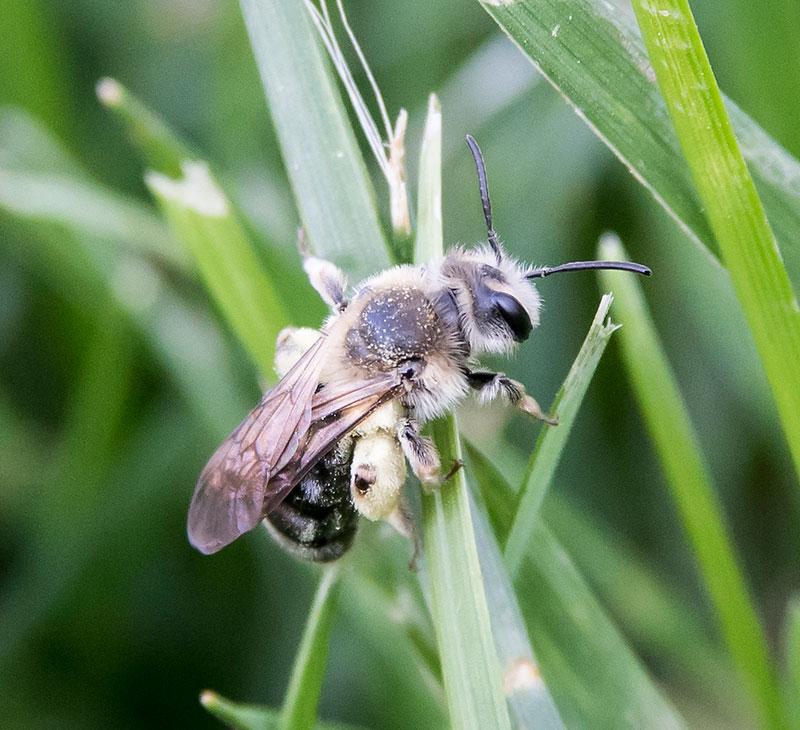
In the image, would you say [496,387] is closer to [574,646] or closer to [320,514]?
[320,514]

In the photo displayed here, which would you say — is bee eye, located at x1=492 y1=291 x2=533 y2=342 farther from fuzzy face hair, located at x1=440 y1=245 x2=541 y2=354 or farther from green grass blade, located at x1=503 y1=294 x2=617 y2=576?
green grass blade, located at x1=503 y1=294 x2=617 y2=576

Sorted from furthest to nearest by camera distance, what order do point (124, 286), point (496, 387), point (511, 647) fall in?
point (124, 286) → point (496, 387) → point (511, 647)

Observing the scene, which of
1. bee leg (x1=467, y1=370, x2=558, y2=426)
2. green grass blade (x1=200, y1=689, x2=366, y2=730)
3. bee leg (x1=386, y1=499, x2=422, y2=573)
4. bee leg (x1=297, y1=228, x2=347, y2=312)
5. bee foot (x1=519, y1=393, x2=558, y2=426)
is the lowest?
green grass blade (x1=200, y1=689, x2=366, y2=730)

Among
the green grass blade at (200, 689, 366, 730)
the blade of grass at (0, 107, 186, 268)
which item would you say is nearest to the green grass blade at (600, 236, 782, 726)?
the green grass blade at (200, 689, 366, 730)

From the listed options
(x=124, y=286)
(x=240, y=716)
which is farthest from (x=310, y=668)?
(x=124, y=286)

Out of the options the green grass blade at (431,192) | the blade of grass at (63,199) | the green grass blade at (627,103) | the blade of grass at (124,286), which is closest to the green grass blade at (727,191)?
the green grass blade at (627,103)

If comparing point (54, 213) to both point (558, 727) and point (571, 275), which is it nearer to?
point (571, 275)
